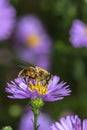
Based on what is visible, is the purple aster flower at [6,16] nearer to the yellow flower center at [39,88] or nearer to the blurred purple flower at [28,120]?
the blurred purple flower at [28,120]

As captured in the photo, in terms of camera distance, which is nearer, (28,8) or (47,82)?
(47,82)

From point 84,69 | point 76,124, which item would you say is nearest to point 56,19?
point 84,69

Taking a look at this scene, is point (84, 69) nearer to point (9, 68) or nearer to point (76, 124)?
point (9, 68)

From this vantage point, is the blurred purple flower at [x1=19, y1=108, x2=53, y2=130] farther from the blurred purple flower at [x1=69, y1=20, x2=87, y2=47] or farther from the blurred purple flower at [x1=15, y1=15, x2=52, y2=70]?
the blurred purple flower at [x1=15, y1=15, x2=52, y2=70]

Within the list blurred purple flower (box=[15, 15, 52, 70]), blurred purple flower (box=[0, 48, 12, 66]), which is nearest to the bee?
blurred purple flower (box=[0, 48, 12, 66])

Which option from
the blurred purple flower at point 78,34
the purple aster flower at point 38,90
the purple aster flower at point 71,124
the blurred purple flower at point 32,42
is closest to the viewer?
the purple aster flower at point 71,124

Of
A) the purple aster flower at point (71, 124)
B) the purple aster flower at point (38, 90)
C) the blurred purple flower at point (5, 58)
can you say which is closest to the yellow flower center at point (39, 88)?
the purple aster flower at point (38, 90)
